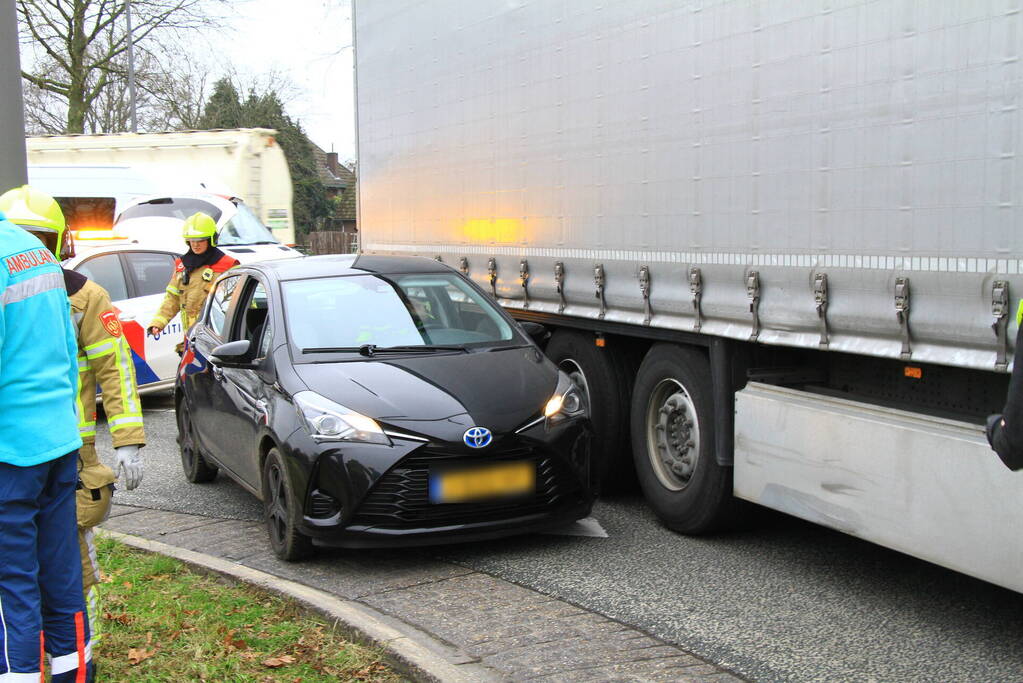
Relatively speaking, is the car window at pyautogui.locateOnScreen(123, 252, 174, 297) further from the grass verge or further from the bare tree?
the bare tree

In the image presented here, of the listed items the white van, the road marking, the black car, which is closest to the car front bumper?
the black car

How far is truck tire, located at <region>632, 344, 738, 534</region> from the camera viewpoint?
6.16 metres

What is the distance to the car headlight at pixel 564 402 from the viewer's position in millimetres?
6230

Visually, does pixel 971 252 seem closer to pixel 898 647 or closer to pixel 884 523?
pixel 884 523

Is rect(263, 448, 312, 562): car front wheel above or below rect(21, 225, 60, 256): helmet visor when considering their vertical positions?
below

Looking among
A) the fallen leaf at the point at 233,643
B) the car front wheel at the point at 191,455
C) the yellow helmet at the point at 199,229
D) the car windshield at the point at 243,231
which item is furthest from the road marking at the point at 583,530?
the car windshield at the point at 243,231

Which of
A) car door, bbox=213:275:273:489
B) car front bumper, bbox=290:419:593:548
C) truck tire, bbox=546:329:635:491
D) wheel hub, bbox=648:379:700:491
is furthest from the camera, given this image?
truck tire, bbox=546:329:635:491

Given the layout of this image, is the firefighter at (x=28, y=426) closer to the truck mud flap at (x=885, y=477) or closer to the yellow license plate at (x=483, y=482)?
the yellow license plate at (x=483, y=482)

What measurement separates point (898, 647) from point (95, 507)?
10.7 feet

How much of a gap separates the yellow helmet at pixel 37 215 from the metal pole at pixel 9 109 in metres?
1.85

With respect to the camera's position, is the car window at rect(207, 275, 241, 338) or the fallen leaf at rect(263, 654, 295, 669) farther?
the car window at rect(207, 275, 241, 338)

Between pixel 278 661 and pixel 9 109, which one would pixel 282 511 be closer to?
pixel 278 661

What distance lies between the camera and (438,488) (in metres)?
5.79

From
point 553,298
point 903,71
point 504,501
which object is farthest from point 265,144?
point 903,71
